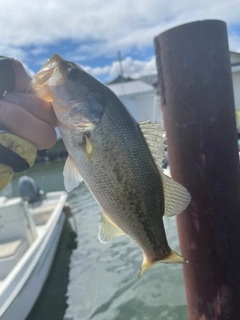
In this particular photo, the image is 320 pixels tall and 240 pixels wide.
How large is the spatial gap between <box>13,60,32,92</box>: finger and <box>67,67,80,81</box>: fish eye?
0.76ft

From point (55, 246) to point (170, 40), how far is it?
19.4 ft

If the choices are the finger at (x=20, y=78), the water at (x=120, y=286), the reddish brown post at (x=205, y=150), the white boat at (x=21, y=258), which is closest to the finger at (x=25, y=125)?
the finger at (x=20, y=78)

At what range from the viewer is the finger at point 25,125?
1.35 metres

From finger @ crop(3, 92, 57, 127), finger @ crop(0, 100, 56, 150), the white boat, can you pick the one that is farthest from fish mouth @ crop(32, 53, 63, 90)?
the white boat

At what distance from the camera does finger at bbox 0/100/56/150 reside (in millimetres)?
1352

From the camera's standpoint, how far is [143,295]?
5031mm

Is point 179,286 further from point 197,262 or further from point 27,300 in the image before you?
point 197,262

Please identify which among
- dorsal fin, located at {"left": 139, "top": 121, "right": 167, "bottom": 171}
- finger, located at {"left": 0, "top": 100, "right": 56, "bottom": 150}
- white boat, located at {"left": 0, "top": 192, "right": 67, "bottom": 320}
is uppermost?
finger, located at {"left": 0, "top": 100, "right": 56, "bottom": 150}

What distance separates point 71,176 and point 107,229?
34 centimetres

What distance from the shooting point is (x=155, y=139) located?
171 centimetres

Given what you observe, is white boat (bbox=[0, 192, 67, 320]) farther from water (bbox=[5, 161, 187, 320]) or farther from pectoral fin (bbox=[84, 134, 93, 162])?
pectoral fin (bbox=[84, 134, 93, 162])

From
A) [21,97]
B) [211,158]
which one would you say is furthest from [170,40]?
[21,97]

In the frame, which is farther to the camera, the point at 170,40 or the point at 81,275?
the point at 81,275

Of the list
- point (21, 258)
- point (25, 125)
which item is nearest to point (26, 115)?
point (25, 125)
